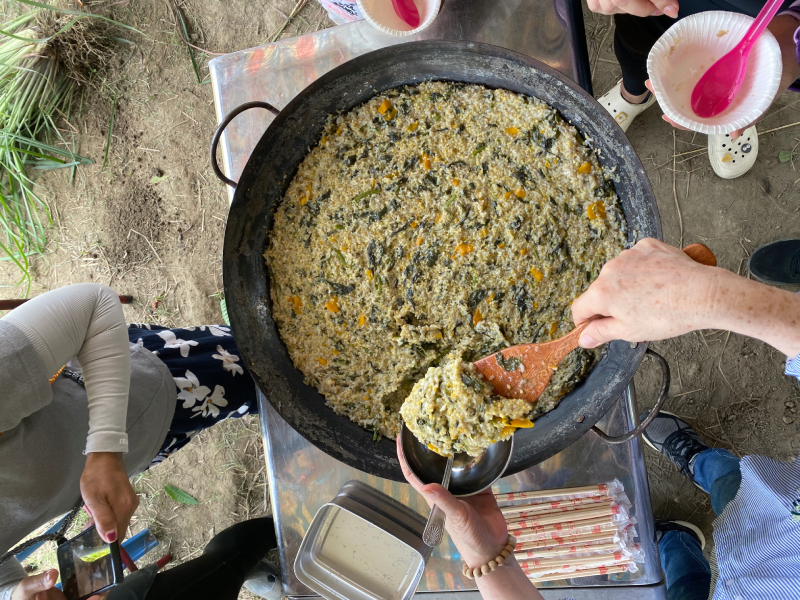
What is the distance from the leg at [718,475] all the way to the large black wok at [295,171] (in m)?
0.97

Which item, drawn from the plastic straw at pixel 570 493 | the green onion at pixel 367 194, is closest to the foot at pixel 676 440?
the plastic straw at pixel 570 493

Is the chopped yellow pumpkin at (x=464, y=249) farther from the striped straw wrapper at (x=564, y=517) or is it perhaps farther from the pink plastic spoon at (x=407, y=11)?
the striped straw wrapper at (x=564, y=517)

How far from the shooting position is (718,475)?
6.15 feet

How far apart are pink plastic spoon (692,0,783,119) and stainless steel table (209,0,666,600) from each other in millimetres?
456

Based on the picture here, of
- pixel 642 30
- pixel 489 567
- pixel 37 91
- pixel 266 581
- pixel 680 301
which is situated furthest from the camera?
pixel 37 91

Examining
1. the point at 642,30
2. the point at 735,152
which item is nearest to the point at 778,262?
the point at 735,152

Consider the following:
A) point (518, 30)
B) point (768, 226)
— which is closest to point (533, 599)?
point (518, 30)

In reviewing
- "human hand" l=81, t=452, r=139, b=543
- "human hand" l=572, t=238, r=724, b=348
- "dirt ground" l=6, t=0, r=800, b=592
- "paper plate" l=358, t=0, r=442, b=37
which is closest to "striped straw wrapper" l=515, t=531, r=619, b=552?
"dirt ground" l=6, t=0, r=800, b=592

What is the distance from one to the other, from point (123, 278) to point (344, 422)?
1931mm

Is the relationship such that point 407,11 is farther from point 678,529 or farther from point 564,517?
point 678,529

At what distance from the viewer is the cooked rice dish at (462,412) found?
114 centimetres

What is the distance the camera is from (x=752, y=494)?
161cm

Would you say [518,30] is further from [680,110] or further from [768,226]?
[768,226]

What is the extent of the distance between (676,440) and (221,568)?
1867mm
